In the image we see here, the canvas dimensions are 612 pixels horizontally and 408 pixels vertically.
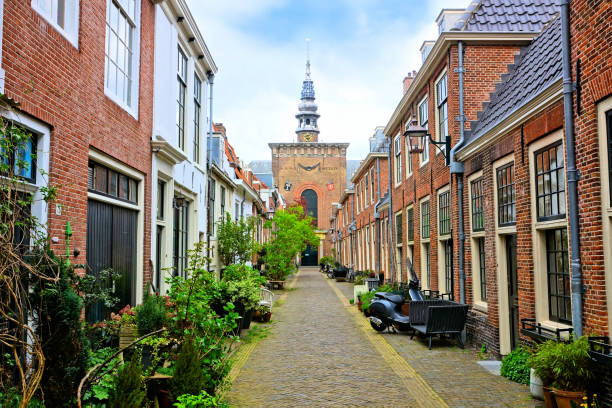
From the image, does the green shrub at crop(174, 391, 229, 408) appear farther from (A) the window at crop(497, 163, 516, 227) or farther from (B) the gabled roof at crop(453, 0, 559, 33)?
(B) the gabled roof at crop(453, 0, 559, 33)

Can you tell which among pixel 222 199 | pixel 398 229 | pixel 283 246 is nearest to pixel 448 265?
pixel 398 229

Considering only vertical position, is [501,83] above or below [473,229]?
above

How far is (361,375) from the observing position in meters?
8.03

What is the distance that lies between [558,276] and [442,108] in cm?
645

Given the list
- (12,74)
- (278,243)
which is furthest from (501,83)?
(278,243)

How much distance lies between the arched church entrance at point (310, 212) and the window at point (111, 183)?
179 ft

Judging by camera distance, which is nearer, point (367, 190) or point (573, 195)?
point (573, 195)

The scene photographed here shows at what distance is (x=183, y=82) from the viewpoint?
12.6 metres

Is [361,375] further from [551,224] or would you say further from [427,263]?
[427,263]

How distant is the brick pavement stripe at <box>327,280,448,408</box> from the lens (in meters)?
6.59

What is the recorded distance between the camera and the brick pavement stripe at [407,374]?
6590mm

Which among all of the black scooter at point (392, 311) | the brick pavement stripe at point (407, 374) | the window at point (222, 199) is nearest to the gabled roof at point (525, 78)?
the black scooter at point (392, 311)

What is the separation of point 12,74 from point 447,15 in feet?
33.7

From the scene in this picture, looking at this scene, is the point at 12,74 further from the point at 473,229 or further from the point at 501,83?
the point at 501,83
